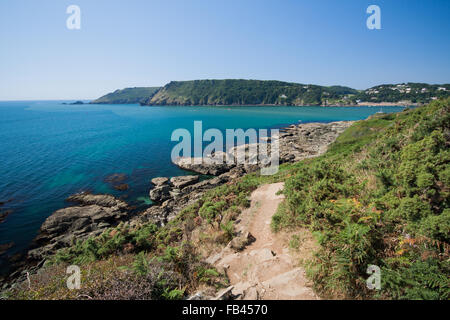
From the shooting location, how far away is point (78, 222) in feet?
68.9

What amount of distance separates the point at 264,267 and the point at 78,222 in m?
22.5

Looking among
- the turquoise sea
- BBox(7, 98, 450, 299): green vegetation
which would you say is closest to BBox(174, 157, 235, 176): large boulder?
the turquoise sea

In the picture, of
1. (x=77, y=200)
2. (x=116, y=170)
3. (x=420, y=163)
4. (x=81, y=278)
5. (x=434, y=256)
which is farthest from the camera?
(x=116, y=170)

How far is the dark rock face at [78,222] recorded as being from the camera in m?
18.2

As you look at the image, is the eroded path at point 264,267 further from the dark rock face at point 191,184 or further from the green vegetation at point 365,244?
the dark rock face at point 191,184

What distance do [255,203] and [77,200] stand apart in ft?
80.9

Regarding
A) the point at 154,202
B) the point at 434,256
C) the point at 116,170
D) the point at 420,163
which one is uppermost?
the point at 420,163

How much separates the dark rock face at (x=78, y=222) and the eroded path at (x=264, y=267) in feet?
55.9

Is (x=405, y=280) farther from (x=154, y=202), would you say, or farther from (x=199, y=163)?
(x=199, y=163)

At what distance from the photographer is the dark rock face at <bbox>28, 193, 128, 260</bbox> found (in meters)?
18.2

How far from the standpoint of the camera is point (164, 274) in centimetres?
614

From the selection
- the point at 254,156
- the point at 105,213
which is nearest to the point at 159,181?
the point at 105,213

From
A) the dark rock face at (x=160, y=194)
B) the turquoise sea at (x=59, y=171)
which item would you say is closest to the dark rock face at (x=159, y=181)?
Result: the turquoise sea at (x=59, y=171)
